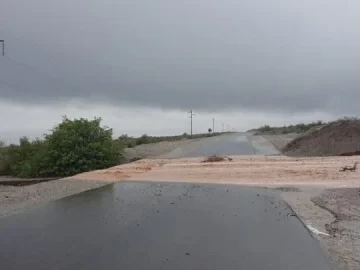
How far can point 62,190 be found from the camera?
1886cm

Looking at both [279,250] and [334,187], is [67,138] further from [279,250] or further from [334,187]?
[279,250]

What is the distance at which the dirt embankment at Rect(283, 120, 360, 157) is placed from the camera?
39.6 meters

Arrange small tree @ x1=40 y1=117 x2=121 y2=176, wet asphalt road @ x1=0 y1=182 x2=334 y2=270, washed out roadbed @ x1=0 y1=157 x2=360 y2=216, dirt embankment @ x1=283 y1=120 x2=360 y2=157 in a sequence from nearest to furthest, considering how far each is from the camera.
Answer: wet asphalt road @ x1=0 y1=182 x2=334 y2=270
washed out roadbed @ x1=0 y1=157 x2=360 y2=216
small tree @ x1=40 y1=117 x2=121 y2=176
dirt embankment @ x1=283 y1=120 x2=360 y2=157

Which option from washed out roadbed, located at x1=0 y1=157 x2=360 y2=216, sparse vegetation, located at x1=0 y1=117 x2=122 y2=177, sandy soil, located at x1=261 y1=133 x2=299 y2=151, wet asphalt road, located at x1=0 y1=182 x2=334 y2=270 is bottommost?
wet asphalt road, located at x1=0 y1=182 x2=334 y2=270

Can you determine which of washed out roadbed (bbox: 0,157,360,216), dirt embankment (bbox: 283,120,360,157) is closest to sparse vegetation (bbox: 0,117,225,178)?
washed out roadbed (bbox: 0,157,360,216)

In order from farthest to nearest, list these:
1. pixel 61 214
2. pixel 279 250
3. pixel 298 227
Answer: pixel 61 214 < pixel 298 227 < pixel 279 250

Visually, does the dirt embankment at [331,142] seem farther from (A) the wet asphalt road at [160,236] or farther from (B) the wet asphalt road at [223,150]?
(A) the wet asphalt road at [160,236]

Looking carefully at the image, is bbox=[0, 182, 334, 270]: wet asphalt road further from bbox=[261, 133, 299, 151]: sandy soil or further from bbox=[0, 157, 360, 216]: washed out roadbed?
bbox=[261, 133, 299, 151]: sandy soil

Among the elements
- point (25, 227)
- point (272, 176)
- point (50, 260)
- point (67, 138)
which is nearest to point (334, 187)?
point (272, 176)

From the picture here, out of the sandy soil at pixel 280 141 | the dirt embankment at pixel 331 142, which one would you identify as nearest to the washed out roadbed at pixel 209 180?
the dirt embankment at pixel 331 142

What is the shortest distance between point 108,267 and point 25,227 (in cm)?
406

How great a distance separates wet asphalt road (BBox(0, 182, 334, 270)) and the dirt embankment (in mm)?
26652

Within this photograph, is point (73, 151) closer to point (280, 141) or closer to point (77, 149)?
point (77, 149)

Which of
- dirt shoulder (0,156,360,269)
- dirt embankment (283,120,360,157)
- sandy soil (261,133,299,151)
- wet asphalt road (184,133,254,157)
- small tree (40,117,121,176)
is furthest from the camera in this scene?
sandy soil (261,133,299,151)
